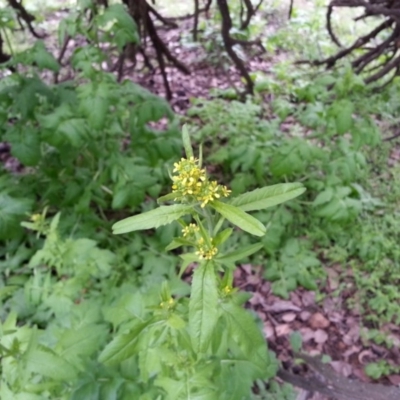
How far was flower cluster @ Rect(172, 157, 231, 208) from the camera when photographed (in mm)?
1187

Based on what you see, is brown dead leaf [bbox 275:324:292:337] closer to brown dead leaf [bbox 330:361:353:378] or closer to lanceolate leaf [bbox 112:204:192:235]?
brown dead leaf [bbox 330:361:353:378]

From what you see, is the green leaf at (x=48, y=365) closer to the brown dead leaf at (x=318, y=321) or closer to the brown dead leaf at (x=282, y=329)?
the brown dead leaf at (x=282, y=329)

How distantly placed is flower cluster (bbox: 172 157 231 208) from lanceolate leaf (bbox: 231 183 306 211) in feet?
0.31

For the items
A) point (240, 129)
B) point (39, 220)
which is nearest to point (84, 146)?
point (39, 220)

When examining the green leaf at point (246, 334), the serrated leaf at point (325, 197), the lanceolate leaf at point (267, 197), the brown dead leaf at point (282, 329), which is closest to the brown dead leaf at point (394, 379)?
the brown dead leaf at point (282, 329)

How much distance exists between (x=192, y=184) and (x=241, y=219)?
149mm

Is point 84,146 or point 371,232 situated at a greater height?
point 84,146

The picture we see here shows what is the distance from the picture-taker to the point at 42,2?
18.9ft

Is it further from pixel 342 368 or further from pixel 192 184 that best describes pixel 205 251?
pixel 342 368

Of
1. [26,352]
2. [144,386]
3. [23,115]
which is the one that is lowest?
[144,386]

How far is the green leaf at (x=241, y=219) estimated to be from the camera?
116cm

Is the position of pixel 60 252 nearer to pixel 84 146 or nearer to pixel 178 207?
pixel 84 146

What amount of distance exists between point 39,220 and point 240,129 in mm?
1667

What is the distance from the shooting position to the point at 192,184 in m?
1.19
